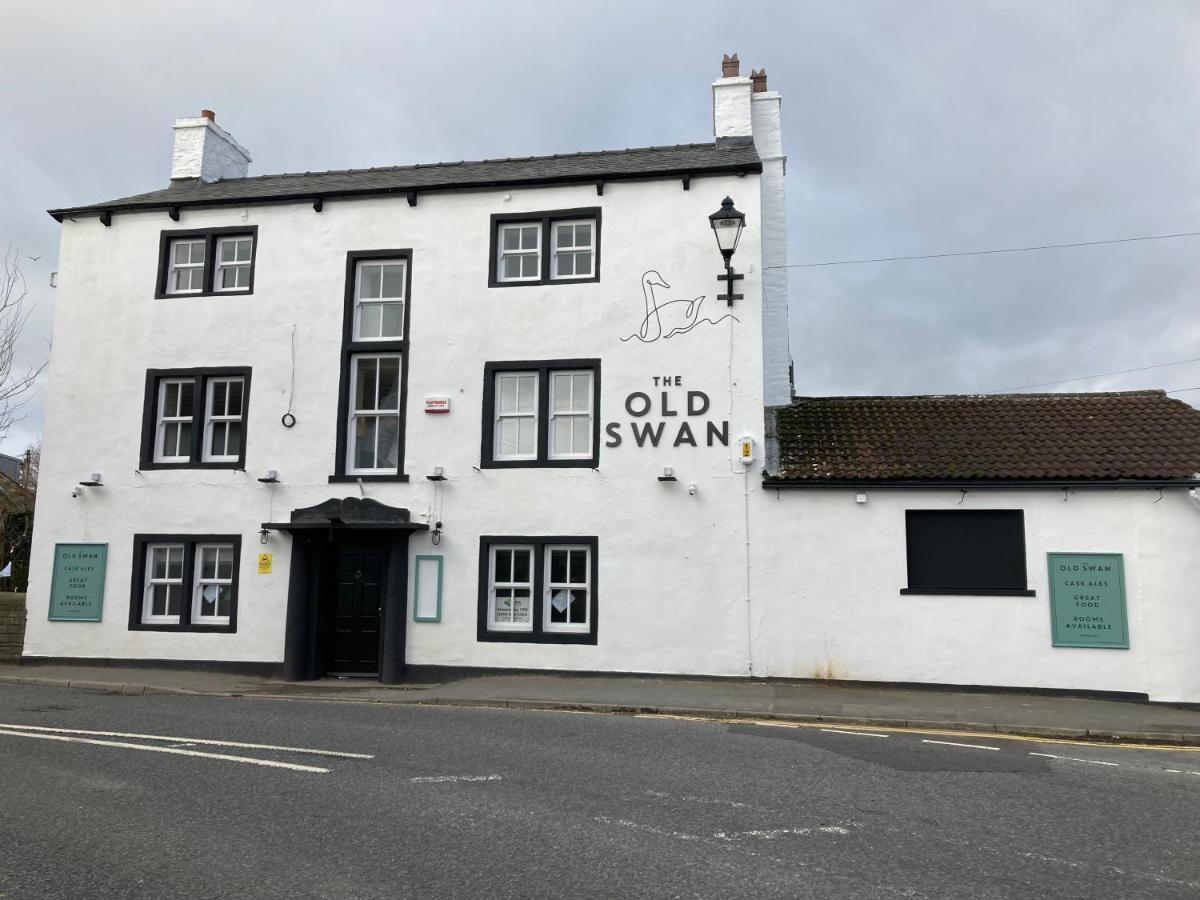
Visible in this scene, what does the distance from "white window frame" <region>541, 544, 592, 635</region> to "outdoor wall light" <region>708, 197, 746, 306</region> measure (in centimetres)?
490

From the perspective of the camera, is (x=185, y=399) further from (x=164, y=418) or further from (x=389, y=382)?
(x=389, y=382)

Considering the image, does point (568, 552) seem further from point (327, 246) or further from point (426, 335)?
point (327, 246)

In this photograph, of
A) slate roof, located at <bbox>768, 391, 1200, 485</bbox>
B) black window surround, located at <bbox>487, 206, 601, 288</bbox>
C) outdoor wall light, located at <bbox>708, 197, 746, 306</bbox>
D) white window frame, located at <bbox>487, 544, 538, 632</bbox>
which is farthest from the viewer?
black window surround, located at <bbox>487, 206, 601, 288</bbox>

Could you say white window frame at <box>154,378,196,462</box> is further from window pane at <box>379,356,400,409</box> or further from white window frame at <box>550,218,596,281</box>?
white window frame at <box>550,218,596,281</box>

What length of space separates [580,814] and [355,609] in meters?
10.00

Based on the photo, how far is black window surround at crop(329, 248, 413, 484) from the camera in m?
15.7

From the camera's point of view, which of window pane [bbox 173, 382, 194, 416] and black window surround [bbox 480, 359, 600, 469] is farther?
window pane [bbox 173, 382, 194, 416]

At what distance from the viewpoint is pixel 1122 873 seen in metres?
5.53

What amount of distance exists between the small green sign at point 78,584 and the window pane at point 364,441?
4.87m

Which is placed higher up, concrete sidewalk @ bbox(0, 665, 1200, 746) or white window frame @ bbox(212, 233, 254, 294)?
white window frame @ bbox(212, 233, 254, 294)

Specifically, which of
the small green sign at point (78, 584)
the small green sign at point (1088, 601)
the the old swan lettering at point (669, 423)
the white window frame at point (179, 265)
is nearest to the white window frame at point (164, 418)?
the white window frame at point (179, 265)

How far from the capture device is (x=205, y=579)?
16.1 m

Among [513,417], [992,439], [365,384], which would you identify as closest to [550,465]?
[513,417]

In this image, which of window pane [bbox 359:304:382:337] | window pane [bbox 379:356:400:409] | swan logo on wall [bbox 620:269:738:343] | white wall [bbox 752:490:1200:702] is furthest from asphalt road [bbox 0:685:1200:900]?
window pane [bbox 359:304:382:337]
